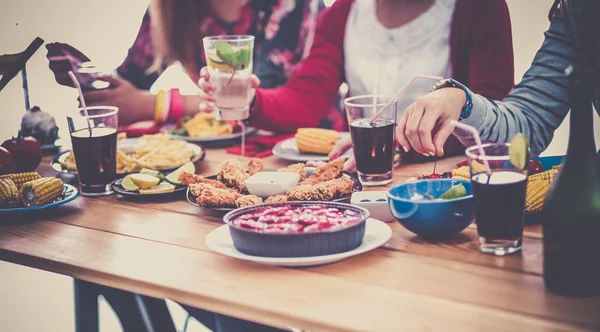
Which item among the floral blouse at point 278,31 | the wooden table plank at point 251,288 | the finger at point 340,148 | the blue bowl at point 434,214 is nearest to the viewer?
the wooden table plank at point 251,288

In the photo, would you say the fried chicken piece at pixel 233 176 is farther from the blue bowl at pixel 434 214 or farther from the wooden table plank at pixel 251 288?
the blue bowl at pixel 434 214

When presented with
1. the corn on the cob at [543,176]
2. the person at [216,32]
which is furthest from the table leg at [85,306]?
the person at [216,32]

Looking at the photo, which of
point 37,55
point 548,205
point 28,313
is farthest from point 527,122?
point 28,313

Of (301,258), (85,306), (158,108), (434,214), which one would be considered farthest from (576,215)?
(158,108)

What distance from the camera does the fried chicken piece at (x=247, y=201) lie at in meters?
1.29

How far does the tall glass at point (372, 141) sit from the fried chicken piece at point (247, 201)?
1.04 ft

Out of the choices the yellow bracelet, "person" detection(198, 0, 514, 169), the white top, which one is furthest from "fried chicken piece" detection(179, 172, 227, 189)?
the yellow bracelet

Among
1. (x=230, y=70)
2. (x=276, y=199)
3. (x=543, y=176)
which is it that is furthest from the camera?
(x=230, y=70)

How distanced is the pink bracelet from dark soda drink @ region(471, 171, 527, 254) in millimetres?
1679

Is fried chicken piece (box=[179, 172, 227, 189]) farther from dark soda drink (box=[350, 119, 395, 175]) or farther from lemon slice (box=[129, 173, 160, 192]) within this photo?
dark soda drink (box=[350, 119, 395, 175])

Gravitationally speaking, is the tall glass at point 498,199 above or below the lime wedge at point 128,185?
above

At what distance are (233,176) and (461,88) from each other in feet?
1.73

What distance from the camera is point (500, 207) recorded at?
1033 millimetres

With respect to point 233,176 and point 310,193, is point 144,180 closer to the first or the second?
point 233,176
